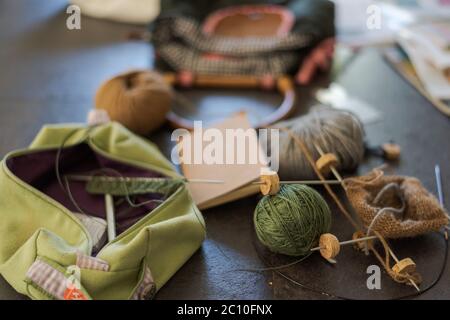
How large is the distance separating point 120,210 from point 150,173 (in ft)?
0.32

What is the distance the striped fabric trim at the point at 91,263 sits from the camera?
83 cm

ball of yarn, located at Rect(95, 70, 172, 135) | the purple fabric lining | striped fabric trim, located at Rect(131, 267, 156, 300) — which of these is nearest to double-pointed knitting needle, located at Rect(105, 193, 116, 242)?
the purple fabric lining

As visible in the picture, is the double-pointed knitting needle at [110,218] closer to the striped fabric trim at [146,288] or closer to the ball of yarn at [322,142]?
the striped fabric trim at [146,288]

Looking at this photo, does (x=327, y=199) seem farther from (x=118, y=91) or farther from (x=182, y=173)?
(x=118, y=91)

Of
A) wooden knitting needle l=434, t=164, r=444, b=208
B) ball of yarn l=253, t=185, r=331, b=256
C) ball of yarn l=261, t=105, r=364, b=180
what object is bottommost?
wooden knitting needle l=434, t=164, r=444, b=208

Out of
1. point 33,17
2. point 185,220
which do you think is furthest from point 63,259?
point 33,17

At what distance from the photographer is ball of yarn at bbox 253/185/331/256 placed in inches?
34.9

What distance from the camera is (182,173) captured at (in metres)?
1.14

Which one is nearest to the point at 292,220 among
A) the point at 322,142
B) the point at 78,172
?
the point at 322,142

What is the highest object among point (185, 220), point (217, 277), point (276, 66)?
point (276, 66)

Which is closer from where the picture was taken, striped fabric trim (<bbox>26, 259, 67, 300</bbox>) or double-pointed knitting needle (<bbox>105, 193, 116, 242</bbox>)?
striped fabric trim (<bbox>26, 259, 67, 300</bbox>)

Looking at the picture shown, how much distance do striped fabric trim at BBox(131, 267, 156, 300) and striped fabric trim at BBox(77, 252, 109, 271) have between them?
0.21 feet

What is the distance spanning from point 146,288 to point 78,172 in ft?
1.22

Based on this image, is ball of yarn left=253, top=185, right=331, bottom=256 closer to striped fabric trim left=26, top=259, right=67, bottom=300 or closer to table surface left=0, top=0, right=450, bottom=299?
table surface left=0, top=0, right=450, bottom=299
